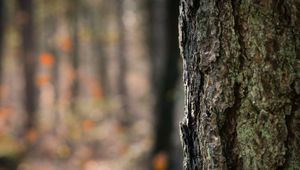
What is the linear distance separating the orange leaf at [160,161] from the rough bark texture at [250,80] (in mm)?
7217

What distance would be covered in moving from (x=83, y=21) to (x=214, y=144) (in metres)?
27.8

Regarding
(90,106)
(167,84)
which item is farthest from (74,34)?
(167,84)

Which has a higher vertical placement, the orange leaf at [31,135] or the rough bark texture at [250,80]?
the rough bark texture at [250,80]

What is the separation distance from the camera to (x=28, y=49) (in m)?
16.4

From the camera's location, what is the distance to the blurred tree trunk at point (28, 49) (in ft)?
53.1

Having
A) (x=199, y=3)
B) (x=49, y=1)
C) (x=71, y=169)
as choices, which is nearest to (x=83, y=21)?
(x=49, y=1)

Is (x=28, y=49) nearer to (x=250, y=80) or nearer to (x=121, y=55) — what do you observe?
(x=121, y=55)

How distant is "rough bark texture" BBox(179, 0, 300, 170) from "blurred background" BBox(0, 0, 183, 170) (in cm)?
619

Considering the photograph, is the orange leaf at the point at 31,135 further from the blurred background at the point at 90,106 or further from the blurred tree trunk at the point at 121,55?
the blurred tree trunk at the point at 121,55

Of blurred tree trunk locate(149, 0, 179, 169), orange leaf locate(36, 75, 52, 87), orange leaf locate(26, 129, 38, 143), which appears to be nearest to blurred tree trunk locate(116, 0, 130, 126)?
orange leaf locate(36, 75, 52, 87)

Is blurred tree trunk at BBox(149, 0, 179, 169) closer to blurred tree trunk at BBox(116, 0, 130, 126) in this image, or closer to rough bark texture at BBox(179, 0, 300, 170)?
rough bark texture at BBox(179, 0, 300, 170)

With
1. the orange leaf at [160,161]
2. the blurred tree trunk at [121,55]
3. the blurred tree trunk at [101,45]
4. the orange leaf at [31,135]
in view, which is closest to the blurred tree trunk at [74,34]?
the blurred tree trunk at [101,45]

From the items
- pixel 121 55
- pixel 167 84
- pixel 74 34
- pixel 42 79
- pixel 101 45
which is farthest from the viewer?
pixel 101 45

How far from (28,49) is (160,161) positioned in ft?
27.6
